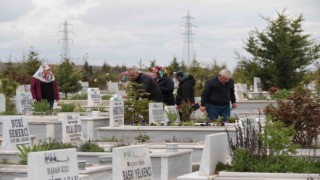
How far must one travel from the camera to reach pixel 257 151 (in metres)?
11.8

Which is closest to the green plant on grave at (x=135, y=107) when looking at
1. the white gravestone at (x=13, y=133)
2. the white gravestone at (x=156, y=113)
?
the white gravestone at (x=156, y=113)

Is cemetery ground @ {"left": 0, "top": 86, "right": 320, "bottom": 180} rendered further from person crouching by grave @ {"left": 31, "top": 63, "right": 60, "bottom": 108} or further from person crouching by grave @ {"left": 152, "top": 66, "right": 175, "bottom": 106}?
person crouching by grave @ {"left": 152, "top": 66, "right": 175, "bottom": 106}

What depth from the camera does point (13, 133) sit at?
1512 cm

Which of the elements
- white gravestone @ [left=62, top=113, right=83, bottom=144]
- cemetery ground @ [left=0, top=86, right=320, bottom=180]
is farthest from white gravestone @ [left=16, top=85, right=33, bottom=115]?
white gravestone @ [left=62, top=113, right=83, bottom=144]

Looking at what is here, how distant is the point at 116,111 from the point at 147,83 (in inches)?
71.3

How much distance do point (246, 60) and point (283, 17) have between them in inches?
100

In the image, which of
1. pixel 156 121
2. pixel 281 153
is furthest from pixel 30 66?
pixel 281 153

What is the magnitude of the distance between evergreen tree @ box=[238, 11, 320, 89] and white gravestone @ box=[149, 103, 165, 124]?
1895 cm

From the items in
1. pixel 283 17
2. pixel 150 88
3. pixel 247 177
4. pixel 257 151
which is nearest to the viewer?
pixel 247 177

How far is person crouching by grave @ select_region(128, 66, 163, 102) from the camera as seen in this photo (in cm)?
2116

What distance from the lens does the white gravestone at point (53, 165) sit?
9.47 m

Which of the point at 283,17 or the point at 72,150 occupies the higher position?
the point at 283,17

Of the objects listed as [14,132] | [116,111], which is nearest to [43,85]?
[116,111]

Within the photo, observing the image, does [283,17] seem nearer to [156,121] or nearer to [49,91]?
[49,91]
